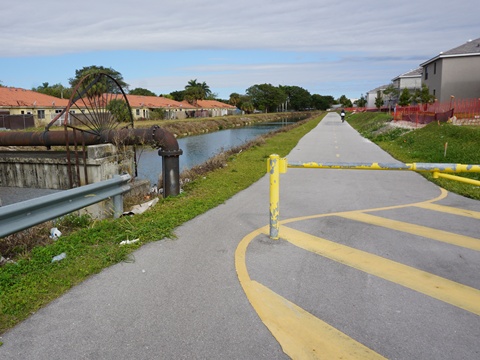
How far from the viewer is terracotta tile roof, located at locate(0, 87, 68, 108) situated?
147 ft

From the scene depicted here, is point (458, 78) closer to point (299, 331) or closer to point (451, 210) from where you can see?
point (451, 210)

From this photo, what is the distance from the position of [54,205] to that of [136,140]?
4722 mm

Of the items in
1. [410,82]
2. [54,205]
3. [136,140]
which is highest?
[410,82]

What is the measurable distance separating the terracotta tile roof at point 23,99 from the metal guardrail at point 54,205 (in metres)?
44.3

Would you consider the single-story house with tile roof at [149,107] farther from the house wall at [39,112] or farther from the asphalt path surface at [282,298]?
the asphalt path surface at [282,298]

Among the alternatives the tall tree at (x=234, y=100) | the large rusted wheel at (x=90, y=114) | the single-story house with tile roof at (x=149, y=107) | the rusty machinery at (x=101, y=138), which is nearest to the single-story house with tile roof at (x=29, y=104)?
the single-story house with tile roof at (x=149, y=107)

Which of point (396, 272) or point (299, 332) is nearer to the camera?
point (299, 332)

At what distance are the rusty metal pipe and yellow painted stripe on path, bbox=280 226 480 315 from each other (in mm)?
3978

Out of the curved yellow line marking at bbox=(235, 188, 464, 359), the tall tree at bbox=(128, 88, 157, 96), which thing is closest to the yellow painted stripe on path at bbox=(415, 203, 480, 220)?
the curved yellow line marking at bbox=(235, 188, 464, 359)

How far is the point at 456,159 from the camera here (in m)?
13.3

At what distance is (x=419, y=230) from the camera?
5.84m

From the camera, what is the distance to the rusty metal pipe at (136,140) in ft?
29.0

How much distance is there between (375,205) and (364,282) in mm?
3791

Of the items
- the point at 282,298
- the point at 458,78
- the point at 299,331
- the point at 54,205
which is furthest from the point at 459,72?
the point at 299,331
